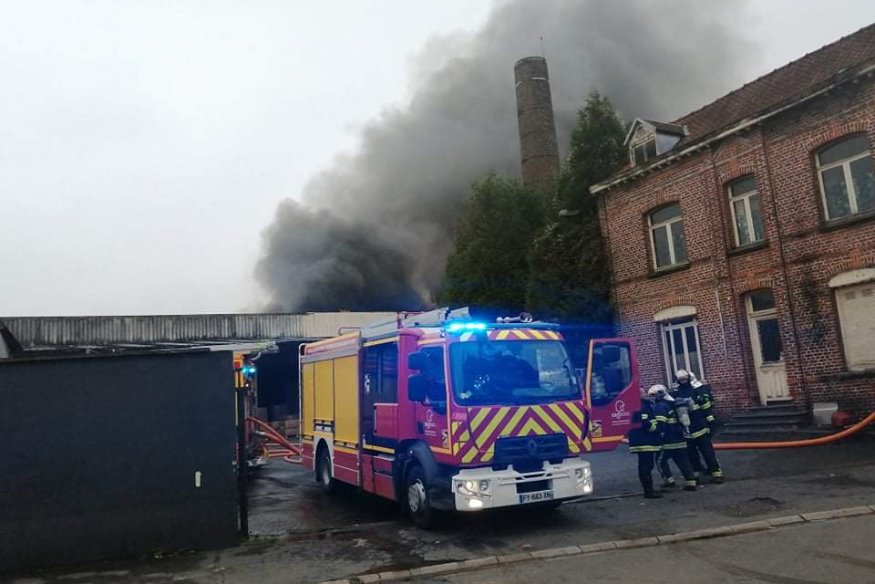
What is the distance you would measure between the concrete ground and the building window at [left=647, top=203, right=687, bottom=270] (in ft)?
22.3

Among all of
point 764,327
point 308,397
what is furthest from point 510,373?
point 764,327

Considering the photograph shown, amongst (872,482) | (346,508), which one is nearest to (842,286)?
(872,482)

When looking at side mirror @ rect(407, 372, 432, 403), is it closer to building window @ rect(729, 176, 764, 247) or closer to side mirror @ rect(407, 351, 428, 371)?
side mirror @ rect(407, 351, 428, 371)

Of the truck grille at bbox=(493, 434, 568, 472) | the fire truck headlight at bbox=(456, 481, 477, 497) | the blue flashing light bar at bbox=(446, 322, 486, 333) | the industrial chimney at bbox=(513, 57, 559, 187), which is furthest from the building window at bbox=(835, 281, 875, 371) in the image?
the industrial chimney at bbox=(513, 57, 559, 187)

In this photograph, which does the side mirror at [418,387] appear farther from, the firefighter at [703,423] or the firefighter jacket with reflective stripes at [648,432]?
the firefighter at [703,423]

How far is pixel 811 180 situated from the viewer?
516 inches

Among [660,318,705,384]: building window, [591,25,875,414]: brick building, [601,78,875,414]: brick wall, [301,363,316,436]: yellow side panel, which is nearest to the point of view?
[301,363,316,436]: yellow side panel

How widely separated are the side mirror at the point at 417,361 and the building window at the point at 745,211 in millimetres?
9958

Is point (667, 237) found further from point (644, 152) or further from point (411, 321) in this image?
point (411, 321)

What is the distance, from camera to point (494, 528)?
7.34m

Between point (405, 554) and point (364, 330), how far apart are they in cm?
367

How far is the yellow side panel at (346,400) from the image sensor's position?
9.18 m

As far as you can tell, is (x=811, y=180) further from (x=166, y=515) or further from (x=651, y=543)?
(x=166, y=515)

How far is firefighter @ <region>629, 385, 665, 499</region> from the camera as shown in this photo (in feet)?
28.0
